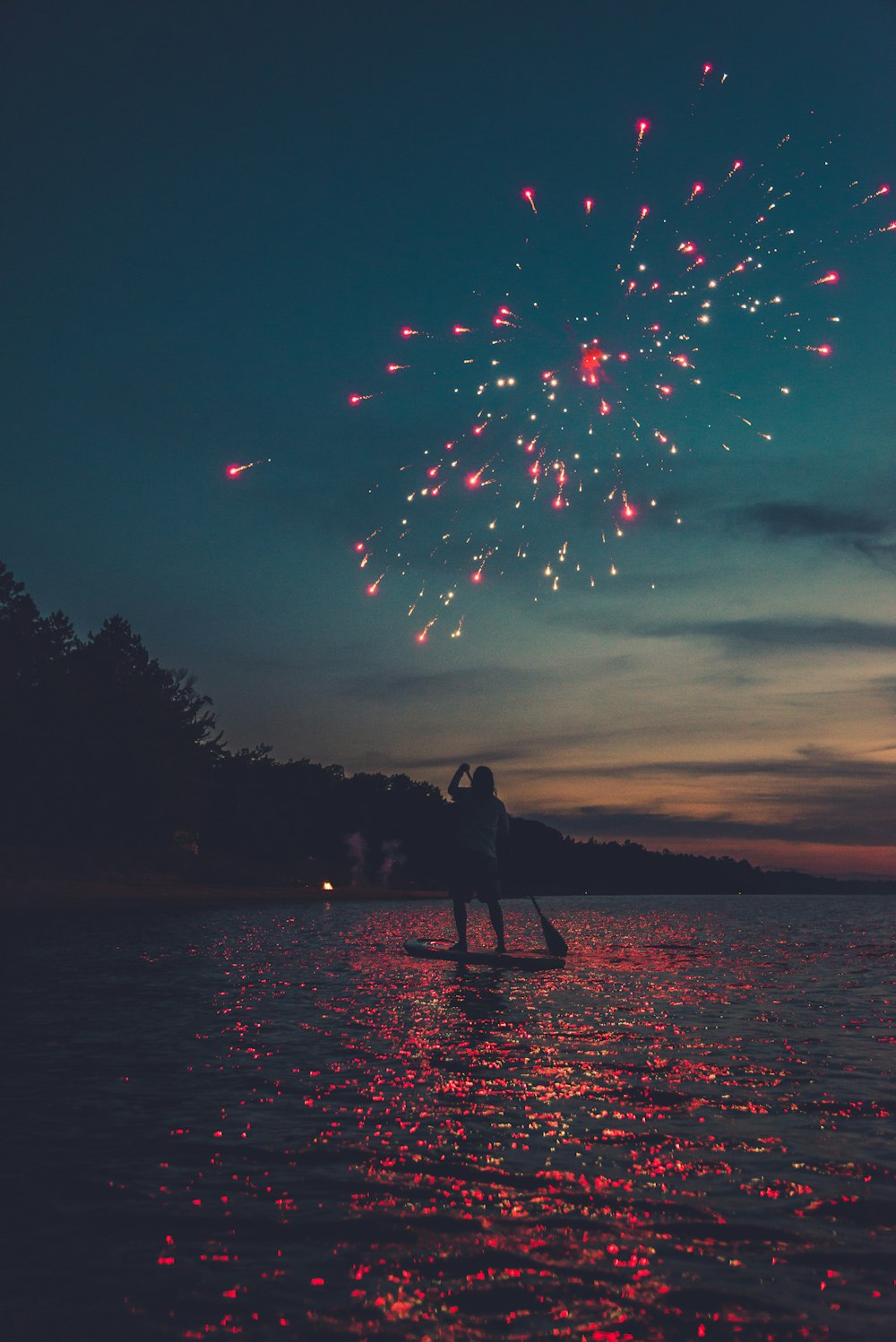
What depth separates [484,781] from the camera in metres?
19.4

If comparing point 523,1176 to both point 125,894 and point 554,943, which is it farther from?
point 125,894

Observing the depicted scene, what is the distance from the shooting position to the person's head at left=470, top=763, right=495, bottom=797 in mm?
19359

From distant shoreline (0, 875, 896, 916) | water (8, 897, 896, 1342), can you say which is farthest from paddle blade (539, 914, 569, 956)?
distant shoreline (0, 875, 896, 916)

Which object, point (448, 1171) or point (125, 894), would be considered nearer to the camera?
point (448, 1171)

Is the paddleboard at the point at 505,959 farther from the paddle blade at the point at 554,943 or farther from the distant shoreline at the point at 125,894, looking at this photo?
the distant shoreline at the point at 125,894

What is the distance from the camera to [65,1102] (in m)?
7.72

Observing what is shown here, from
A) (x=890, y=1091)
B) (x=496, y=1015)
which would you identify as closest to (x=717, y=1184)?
(x=890, y=1091)

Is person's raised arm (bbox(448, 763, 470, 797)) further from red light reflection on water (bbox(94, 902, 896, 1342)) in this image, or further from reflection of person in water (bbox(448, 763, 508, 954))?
red light reflection on water (bbox(94, 902, 896, 1342))

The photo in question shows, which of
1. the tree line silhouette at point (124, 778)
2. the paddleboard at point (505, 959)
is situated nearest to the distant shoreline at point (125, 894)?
the tree line silhouette at point (124, 778)

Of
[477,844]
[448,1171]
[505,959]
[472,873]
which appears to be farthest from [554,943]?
[448,1171]

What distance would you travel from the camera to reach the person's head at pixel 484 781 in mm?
19359

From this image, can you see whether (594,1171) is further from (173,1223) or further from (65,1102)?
(65,1102)

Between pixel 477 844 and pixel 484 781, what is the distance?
111cm

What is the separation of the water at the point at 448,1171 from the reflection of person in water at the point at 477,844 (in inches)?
219
